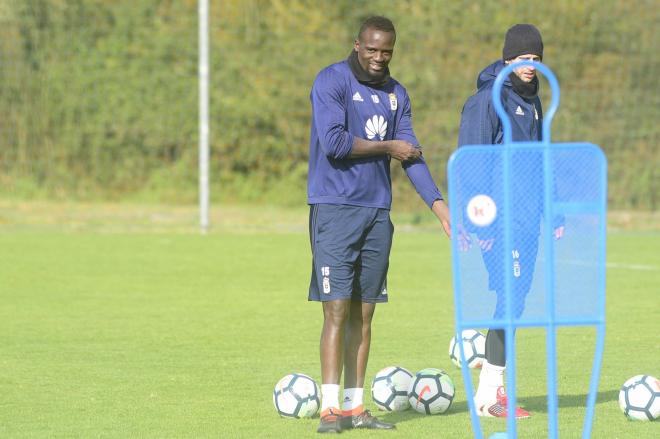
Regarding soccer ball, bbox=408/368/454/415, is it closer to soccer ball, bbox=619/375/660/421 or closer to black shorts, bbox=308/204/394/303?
black shorts, bbox=308/204/394/303

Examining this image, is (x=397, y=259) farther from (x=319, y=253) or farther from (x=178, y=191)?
(x=319, y=253)

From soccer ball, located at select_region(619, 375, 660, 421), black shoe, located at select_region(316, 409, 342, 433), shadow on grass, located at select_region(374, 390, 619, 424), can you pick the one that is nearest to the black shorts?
black shoe, located at select_region(316, 409, 342, 433)

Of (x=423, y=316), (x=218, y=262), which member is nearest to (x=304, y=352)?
(x=423, y=316)

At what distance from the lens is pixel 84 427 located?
636 centimetres

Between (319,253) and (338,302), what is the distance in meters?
0.26

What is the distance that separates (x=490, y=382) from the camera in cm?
682

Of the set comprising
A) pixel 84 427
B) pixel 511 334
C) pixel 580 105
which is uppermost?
pixel 580 105

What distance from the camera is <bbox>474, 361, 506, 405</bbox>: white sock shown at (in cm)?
679

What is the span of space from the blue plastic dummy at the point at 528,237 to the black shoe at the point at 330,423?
1.41 meters

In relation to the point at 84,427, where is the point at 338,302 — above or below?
above

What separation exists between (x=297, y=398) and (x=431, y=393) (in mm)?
716

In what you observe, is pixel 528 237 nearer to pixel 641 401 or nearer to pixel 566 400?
pixel 641 401

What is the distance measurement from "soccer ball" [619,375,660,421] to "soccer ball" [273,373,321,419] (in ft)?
5.21

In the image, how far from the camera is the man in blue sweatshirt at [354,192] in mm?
6262
